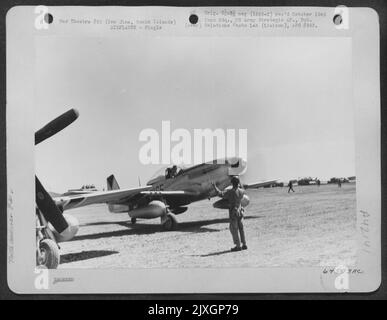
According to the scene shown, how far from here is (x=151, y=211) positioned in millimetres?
1726

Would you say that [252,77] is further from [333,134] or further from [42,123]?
[42,123]

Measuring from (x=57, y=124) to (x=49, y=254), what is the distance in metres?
0.45

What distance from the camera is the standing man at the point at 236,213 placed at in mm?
1674

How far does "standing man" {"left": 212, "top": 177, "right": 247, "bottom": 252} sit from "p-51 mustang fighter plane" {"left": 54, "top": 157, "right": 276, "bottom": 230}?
0.02 meters

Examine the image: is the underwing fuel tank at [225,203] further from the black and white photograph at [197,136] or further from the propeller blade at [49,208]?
the propeller blade at [49,208]

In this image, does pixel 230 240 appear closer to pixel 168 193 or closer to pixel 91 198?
pixel 168 193

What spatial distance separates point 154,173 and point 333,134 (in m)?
0.64

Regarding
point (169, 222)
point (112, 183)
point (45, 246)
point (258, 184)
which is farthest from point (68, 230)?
point (258, 184)

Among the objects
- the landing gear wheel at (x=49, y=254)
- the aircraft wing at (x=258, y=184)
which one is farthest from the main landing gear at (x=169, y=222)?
the landing gear wheel at (x=49, y=254)

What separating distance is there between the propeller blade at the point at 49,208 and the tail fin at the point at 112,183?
0.64 feet

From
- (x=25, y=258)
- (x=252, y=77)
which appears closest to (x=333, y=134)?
(x=252, y=77)
